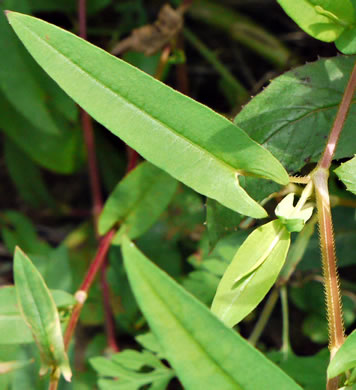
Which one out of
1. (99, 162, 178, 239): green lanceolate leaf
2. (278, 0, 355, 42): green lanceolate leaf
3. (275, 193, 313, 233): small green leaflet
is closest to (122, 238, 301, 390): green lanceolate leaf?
(275, 193, 313, 233): small green leaflet

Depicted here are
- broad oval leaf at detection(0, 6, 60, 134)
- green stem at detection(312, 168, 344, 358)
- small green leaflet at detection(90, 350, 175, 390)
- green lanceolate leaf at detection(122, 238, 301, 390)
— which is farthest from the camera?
broad oval leaf at detection(0, 6, 60, 134)

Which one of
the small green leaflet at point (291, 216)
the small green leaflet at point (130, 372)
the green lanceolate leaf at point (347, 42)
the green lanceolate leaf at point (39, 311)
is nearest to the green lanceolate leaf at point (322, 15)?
the green lanceolate leaf at point (347, 42)

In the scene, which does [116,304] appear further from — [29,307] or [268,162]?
[268,162]

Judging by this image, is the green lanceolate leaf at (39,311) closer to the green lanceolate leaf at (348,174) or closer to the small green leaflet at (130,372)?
the small green leaflet at (130,372)

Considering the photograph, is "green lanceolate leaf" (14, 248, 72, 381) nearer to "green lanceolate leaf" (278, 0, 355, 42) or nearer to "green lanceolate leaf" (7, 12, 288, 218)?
"green lanceolate leaf" (7, 12, 288, 218)

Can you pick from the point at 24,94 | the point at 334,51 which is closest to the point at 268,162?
the point at 24,94

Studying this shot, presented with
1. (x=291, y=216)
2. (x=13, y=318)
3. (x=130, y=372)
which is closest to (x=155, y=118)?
(x=291, y=216)
